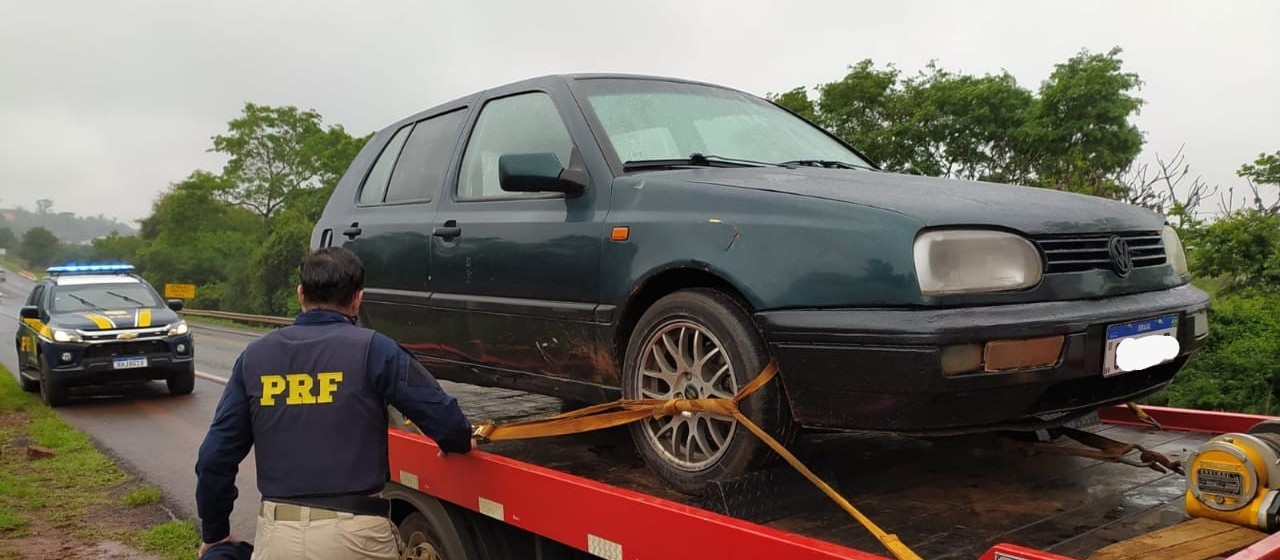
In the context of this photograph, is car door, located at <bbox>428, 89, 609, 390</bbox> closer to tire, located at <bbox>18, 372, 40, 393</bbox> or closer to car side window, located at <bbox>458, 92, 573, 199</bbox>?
car side window, located at <bbox>458, 92, 573, 199</bbox>

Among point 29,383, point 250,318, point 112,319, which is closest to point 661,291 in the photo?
point 112,319

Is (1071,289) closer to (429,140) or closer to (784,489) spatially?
(784,489)

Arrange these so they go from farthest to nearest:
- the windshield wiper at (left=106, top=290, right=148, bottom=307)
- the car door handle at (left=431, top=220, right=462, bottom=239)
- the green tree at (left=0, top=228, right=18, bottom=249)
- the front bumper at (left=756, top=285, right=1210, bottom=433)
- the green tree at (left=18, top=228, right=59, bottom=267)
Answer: the green tree at (left=0, top=228, right=18, bottom=249)
the green tree at (left=18, top=228, right=59, bottom=267)
the windshield wiper at (left=106, top=290, right=148, bottom=307)
the car door handle at (left=431, top=220, right=462, bottom=239)
the front bumper at (left=756, top=285, right=1210, bottom=433)

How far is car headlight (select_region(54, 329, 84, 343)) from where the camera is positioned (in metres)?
10.5

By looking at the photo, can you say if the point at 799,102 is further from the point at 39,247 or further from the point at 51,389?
the point at 39,247

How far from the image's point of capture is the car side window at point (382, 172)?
14.1 feet

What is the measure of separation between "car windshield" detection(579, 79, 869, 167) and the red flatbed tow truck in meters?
1.04

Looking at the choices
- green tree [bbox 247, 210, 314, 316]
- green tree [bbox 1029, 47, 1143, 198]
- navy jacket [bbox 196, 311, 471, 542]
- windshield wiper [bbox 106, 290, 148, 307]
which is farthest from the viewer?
green tree [bbox 247, 210, 314, 316]

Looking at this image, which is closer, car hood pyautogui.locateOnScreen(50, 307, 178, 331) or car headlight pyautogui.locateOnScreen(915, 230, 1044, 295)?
car headlight pyautogui.locateOnScreen(915, 230, 1044, 295)

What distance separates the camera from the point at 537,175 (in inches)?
117

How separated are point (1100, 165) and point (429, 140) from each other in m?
16.7

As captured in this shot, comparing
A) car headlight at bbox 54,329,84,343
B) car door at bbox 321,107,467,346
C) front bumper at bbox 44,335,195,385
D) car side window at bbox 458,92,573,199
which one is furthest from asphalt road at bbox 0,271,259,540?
car side window at bbox 458,92,573,199

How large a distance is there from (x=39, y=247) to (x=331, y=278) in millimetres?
148636

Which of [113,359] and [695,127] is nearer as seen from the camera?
[695,127]
